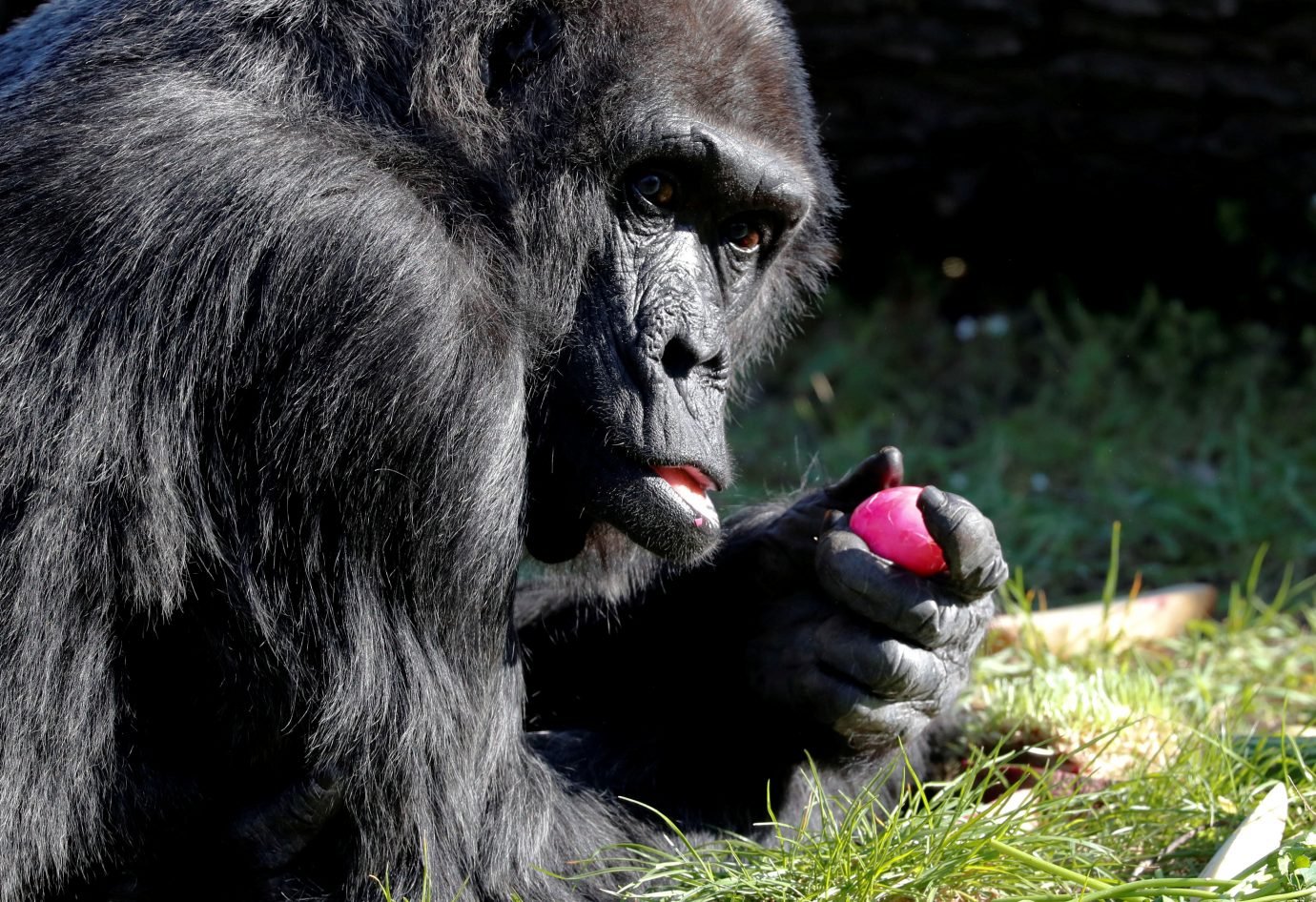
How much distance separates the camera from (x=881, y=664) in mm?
3393

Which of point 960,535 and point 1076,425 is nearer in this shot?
point 960,535

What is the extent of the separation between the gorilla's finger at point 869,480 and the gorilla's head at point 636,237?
0.42 m

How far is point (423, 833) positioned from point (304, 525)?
2.18 feet

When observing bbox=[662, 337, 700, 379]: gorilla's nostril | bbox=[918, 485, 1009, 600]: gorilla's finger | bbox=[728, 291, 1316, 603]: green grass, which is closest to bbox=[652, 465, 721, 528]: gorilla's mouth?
bbox=[662, 337, 700, 379]: gorilla's nostril

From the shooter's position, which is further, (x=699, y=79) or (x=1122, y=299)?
(x=1122, y=299)

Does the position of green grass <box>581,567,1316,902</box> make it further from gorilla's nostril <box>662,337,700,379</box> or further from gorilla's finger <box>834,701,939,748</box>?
gorilla's nostril <box>662,337,700,379</box>

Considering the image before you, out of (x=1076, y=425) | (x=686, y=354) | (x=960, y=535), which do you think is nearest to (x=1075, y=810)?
(x=960, y=535)

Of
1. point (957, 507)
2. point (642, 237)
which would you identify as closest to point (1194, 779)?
point (957, 507)

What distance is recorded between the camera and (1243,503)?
6.49 metres

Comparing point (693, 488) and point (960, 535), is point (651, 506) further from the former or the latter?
point (960, 535)

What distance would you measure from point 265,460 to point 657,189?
110 centimetres

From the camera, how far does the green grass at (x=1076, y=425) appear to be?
633 centimetres

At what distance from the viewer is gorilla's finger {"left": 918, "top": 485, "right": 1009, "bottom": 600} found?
10.7 ft

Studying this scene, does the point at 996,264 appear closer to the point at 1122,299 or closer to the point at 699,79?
the point at 1122,299
